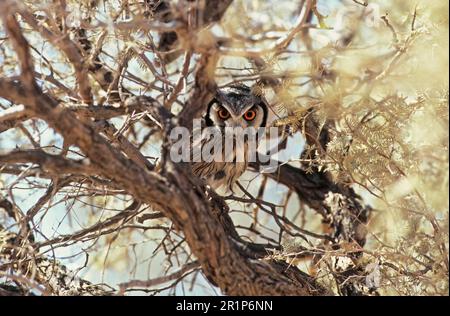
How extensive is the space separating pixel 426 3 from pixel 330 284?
1.23m

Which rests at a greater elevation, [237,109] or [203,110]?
[237,109]

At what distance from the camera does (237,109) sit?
11.7ft

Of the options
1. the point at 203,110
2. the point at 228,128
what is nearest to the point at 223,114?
the point at 228,128

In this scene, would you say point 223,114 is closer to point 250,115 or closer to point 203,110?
point 250,115

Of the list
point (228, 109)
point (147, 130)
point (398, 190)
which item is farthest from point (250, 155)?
point (398, 190)

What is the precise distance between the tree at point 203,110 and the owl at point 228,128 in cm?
25

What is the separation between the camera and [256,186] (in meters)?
4.43

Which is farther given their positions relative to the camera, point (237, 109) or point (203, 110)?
point (237, 109)

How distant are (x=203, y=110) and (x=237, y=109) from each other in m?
1.39

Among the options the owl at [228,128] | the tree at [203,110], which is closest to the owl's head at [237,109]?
the owl at [228,128]

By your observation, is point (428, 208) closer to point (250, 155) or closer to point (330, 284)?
point (330, 284)

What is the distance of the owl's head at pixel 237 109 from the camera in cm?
357

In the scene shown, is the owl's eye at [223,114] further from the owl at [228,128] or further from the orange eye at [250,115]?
the orange eye at [250,115]
